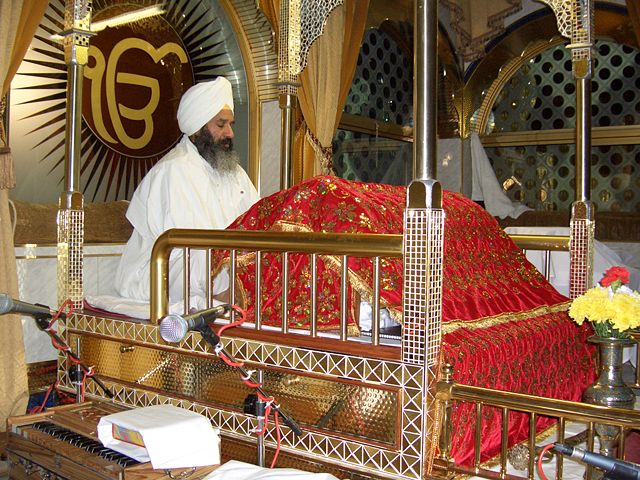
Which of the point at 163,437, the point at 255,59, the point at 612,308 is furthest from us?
the point at 255,59

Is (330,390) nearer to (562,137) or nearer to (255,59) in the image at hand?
(255,59)

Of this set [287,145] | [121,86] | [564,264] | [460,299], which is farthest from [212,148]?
[564,264]

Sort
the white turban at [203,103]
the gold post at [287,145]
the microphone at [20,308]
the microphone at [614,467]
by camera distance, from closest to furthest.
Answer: the microphone at [614,467] < the microphone at [20,308] < the white turban at [203,103] < the gold post at [287,145]

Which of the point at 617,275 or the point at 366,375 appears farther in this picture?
the point at 617,275

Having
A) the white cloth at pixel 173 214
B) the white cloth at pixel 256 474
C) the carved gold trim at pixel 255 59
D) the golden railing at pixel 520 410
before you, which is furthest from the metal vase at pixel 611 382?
the carved gold trim at pixel 255 59

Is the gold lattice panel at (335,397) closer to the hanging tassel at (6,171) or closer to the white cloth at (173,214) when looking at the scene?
the white cloth at (173,214)

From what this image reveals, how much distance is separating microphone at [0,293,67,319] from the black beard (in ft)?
4.55

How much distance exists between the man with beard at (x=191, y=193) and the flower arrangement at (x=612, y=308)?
1.73 m

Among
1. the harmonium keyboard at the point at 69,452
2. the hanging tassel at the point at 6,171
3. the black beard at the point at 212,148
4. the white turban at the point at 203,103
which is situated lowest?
the harmonium keyboard at the point at 69,452

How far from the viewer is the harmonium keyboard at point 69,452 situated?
221cm

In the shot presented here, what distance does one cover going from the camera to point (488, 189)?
27.5 ft

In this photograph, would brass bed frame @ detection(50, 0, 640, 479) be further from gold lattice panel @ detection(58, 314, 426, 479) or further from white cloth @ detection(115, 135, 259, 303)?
white cloth @ detection(115, 135, 259, 303)

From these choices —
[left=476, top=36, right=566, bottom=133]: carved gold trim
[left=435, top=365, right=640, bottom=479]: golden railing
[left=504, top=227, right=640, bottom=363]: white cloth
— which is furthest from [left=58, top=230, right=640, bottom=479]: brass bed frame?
[left=476, top=36, right=566, bottom=133]: carved gold trim

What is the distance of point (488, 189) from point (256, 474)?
6800 millimetres
